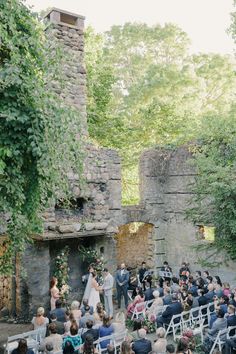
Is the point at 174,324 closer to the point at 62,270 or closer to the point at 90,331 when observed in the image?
the point at 90,331

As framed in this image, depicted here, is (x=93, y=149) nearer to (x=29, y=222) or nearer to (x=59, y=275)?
(x=59, y=275)

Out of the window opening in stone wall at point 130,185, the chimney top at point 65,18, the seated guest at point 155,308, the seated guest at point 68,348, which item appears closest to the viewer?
the seated guest at point 68,348

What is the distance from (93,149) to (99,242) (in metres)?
2.91

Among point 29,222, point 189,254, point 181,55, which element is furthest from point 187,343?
point 181,55

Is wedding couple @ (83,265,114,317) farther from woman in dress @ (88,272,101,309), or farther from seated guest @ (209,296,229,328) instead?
seated guest @ (209,296,229,328)

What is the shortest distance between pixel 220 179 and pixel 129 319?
14.8 ft

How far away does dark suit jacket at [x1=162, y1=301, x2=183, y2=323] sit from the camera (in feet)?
30.6

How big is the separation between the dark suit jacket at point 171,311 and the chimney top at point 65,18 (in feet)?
29.1

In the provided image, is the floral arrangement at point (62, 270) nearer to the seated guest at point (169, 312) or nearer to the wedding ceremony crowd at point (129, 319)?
the wedding ceremony crowd at point (129, 319)

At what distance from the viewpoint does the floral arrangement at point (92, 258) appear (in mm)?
12141

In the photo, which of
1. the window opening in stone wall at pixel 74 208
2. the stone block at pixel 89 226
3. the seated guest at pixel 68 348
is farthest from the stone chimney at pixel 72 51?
the seated guest at pixel 68 348

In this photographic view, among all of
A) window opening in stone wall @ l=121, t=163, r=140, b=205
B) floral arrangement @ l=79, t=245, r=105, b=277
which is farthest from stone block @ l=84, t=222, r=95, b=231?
window opening in stone wall @ l=121, t=163, r=140, b=205

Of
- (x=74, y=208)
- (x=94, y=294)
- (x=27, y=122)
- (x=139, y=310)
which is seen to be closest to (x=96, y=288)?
(x=94, y=294)

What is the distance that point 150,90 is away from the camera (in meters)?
20.8
